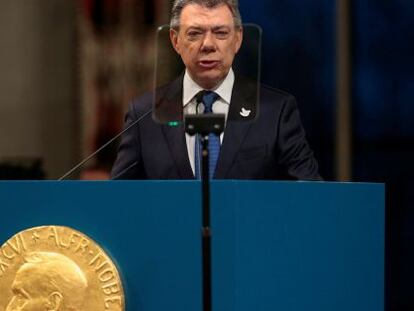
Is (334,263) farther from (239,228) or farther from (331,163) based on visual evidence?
(331,163)

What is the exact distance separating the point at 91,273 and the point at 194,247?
256mm

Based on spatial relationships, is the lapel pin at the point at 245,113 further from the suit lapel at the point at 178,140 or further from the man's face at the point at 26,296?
the man's face at the point at 26,296

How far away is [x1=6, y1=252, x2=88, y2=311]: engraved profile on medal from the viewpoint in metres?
2.43

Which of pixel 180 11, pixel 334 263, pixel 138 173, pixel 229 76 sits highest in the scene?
pixel 180 11

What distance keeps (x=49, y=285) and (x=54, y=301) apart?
0.13 feet

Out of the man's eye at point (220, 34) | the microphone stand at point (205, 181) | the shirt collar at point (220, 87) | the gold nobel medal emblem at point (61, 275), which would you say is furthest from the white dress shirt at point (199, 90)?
the gold nobel medal emblem at point (61, 275)

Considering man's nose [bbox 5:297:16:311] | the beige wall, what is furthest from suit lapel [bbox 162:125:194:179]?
the beige wall

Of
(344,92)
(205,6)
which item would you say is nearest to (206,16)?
(205,6)

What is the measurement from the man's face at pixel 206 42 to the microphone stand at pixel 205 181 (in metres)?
0.37

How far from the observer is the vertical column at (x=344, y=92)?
17.6 ft

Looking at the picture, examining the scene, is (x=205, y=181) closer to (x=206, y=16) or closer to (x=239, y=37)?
(x=239, y=37)

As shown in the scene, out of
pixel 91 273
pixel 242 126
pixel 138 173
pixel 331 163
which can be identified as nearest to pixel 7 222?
pixel 91 273

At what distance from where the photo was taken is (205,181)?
2.29m

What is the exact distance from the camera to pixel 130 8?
225 inches
